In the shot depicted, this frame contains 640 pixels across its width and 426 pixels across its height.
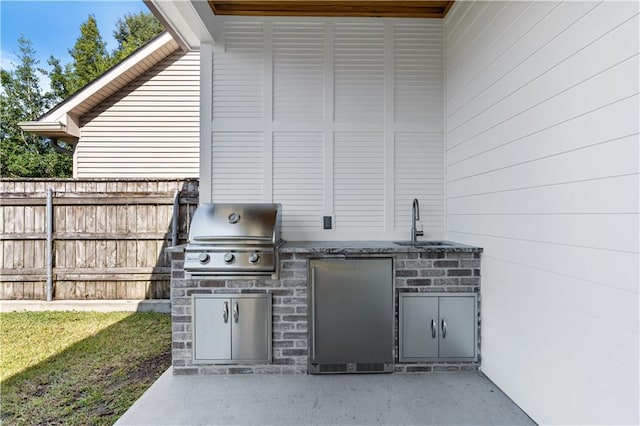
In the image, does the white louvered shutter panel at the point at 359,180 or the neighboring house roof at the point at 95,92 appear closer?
the white louvered shutter panel at the point at 359,180

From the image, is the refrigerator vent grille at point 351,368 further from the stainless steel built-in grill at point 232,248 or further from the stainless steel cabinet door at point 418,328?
the stainless steel built-in grill at point 232,248

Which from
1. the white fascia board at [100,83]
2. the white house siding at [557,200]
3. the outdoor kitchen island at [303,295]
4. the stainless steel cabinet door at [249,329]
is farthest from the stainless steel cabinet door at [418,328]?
the white fascia board at [100,83]

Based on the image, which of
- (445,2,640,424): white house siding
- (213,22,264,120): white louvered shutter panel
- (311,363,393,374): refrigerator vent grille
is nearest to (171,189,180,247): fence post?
(213,22,264,120): white louvered shutter panel

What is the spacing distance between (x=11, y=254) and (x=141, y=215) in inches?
68.0

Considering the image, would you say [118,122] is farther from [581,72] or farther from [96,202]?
[581,72]

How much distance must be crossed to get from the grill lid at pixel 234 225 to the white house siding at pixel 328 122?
549 mm

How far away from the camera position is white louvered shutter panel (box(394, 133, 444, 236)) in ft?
10.7

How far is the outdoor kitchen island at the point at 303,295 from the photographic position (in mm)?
2600

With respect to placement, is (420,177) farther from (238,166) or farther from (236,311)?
(236,311)

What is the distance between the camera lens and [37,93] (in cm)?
924

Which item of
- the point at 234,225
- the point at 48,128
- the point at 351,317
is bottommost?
the point at 351,317

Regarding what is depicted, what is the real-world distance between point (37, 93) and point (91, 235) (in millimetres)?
8254

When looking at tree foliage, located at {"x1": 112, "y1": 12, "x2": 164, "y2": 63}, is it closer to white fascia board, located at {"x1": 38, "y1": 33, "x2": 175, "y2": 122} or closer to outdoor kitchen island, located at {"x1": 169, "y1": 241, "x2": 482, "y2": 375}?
white fascia board, located at {"x1": 38, "y1": 33, "x2": 175, "y2": 122}

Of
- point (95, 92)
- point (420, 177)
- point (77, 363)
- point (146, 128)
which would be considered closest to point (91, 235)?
point (77, 363)
